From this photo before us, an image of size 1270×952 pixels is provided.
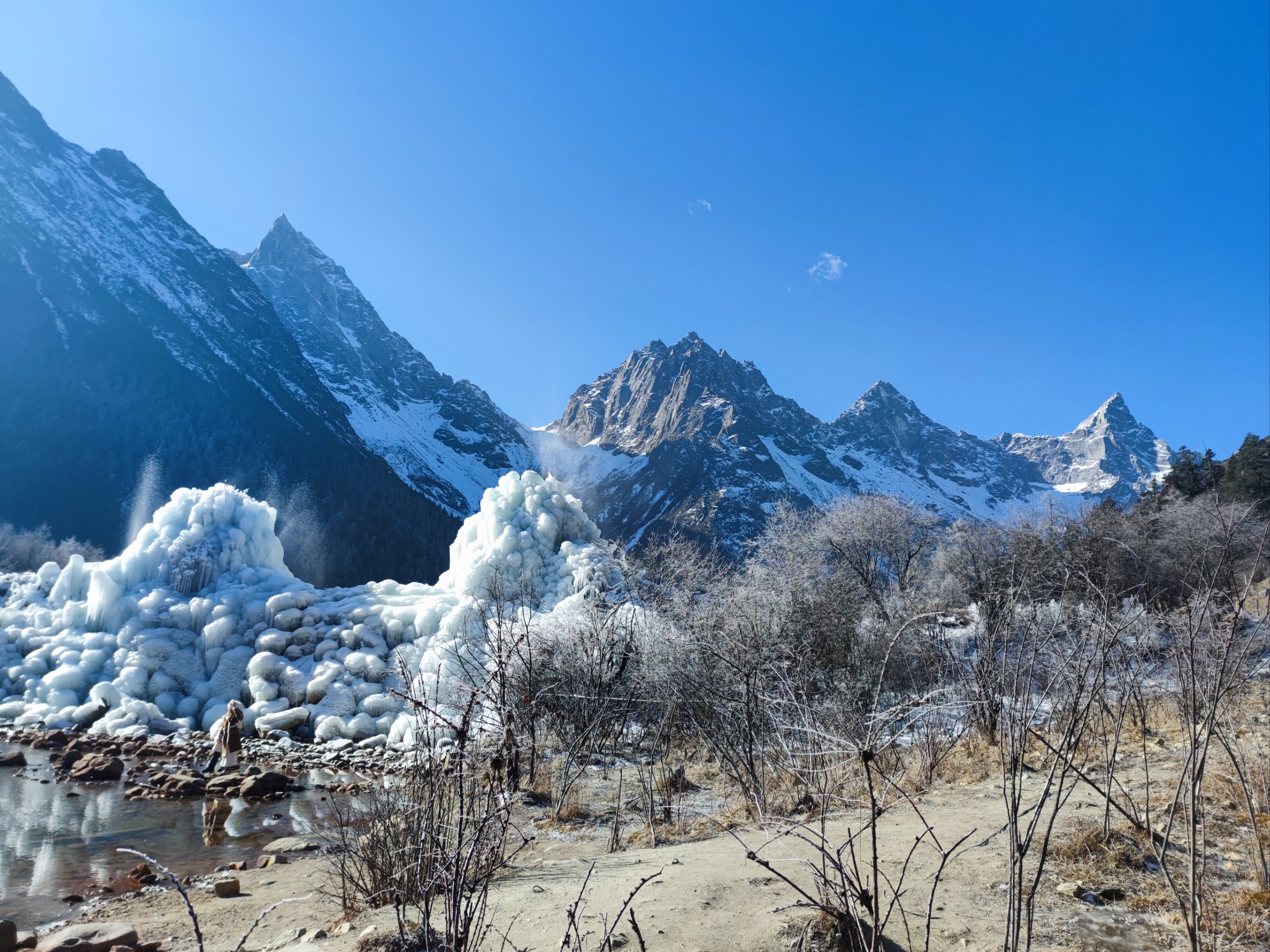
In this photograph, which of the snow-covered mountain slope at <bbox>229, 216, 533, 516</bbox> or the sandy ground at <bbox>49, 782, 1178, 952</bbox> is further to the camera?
the snow-covered mountain slope at <bbox>229, 216, 533, 516</bbox>

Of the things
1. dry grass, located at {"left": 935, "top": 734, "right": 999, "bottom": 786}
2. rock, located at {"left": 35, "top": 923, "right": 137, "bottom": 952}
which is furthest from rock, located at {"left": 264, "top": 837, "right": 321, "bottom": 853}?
dry grass, located at {"left": 935, "top": 734, "right": 999, "bottom": 786}

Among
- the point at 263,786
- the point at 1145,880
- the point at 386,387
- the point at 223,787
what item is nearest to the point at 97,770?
the point at 223,787

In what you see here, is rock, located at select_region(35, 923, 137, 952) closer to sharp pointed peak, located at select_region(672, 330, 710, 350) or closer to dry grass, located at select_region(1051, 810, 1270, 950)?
dry grass, located at select_region(1051, 810, 1270, 950)

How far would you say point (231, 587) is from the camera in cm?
1666

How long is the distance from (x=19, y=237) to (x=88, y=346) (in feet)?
61.0

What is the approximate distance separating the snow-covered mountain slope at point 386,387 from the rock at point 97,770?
10435cm

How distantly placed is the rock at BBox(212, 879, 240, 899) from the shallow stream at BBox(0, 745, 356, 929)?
1000mm

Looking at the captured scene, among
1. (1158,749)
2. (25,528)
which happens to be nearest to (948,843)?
(1158,749)

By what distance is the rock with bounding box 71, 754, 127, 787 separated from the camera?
10703 mm

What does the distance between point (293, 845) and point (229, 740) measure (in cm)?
480

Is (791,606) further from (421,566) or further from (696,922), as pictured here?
(421,566)

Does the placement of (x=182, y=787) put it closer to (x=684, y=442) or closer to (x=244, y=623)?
(x=244, y=623)

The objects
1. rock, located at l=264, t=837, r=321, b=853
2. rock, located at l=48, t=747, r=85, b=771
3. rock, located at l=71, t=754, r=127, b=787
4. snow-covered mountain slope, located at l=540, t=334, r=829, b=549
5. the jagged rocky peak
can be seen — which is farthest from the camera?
the jagged rocky peak

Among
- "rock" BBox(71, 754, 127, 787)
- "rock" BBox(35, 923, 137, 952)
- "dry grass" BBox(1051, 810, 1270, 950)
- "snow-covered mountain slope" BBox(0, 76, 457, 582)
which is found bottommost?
"rock" BBox(71, 754, 127, 787)
